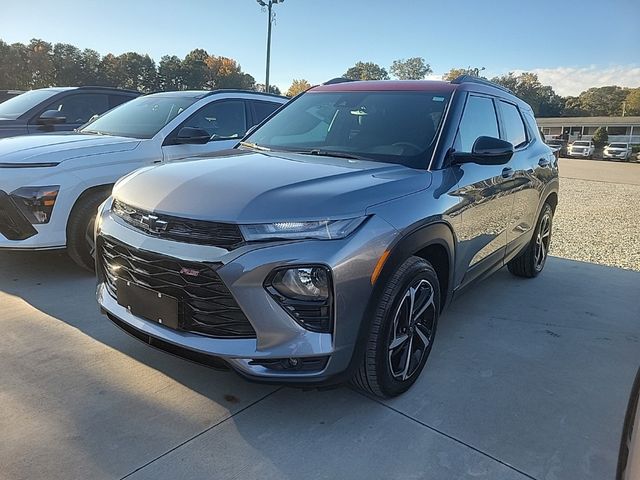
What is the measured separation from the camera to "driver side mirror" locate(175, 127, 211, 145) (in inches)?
198

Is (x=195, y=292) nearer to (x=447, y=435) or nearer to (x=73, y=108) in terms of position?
(x=447, y=435)

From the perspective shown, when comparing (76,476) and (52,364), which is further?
(52,364)

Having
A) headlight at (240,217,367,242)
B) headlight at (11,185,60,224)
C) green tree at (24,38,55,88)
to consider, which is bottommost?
headlight at (11,185,60,224)

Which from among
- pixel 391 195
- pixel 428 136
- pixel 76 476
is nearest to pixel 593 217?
pixel 428 136

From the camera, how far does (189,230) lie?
232cm

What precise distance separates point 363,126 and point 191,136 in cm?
223

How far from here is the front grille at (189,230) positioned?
2229 mm

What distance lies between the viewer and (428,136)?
3199mm

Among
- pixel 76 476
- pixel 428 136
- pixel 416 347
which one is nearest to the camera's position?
pixel 76 476

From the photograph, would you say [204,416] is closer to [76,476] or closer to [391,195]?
[76,476]

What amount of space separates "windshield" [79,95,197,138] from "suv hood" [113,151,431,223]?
2.52 m

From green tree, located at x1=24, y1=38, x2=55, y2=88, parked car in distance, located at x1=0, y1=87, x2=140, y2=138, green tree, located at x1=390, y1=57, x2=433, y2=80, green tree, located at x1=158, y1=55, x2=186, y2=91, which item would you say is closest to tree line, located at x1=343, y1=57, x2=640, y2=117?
green tree, located at x1=390, y1=57, x2=433, y2=80

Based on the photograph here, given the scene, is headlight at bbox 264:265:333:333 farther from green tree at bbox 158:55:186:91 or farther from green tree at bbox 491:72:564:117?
green tree at bbox 491:72:564:117

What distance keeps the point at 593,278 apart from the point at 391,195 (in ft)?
12.6
